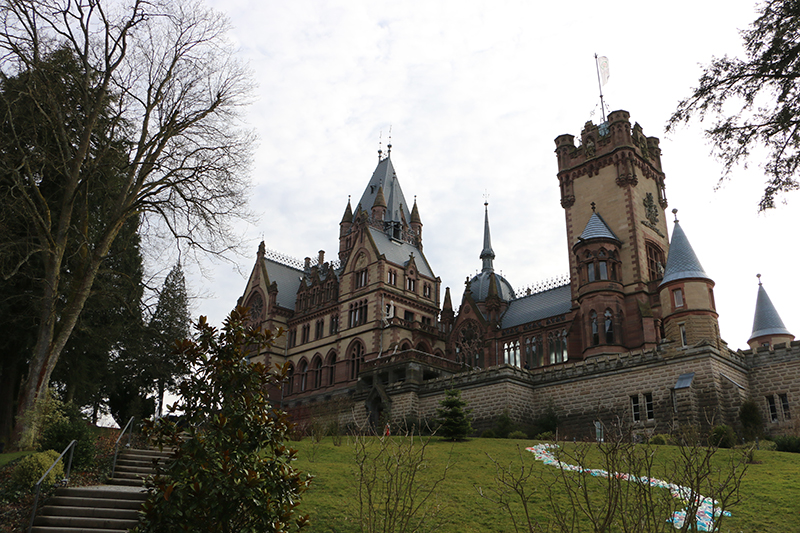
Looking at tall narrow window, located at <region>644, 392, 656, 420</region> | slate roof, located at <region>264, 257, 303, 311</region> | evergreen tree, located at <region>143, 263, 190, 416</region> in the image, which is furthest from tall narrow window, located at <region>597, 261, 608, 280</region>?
slate roof, located at <region>264, 257, 303, 311</region>

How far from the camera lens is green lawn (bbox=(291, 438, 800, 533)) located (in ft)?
44.1

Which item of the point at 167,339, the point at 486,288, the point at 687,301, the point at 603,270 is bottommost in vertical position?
the point at 167,339

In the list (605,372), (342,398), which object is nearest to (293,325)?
(342,398)

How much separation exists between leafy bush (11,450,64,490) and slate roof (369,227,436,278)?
1512 inches

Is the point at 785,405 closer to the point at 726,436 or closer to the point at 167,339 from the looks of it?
the point at 726,436

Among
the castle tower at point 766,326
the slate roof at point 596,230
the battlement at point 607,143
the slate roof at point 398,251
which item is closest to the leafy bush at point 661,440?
the slate roof at point 596,230

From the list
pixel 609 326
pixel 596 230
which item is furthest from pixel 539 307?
pixel 609 326

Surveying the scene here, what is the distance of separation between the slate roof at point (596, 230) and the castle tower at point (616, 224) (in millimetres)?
64

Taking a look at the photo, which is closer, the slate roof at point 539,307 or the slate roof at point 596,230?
the slate roof at point 596,230

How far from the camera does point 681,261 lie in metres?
35.4

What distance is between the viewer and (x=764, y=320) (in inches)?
1907

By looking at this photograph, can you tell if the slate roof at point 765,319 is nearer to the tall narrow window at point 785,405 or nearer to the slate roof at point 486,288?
the slate roof at point 486,288

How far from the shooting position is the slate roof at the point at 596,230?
40.6 metres

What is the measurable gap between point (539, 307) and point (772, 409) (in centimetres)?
1942
